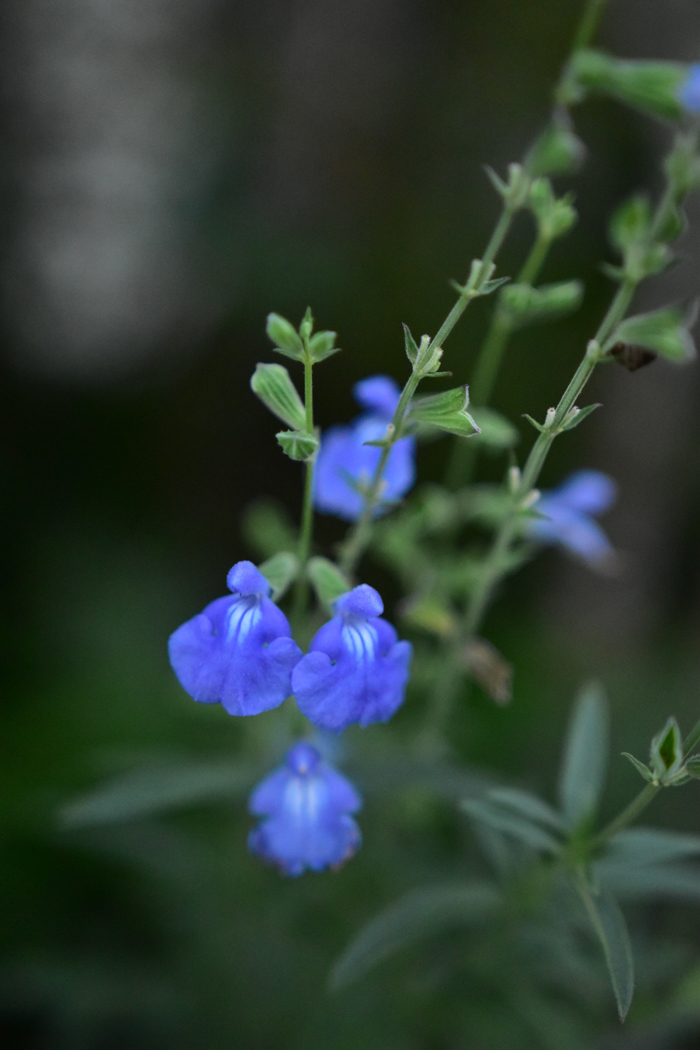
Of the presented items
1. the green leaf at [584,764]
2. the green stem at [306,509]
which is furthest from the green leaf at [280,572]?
the green leaf at [584,764]

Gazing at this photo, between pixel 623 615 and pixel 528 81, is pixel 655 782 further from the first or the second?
pixel 528 81

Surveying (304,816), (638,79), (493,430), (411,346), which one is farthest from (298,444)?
(638,79)

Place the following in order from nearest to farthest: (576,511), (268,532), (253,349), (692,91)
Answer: (692,91) < (268,532) < (576,511) < (253,349)

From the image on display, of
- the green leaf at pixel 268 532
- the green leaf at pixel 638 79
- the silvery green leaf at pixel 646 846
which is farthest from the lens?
the green leaf at pixel 268 532

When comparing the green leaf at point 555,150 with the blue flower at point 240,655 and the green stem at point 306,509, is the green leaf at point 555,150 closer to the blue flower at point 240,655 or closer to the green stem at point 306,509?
the green stem at point 306,509

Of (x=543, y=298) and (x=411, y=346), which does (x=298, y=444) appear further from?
(x=543, y=298)

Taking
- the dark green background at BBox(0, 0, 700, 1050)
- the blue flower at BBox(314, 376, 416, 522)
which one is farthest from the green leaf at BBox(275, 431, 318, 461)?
the dark green background at BBox(0, 0, 700, 1050)
